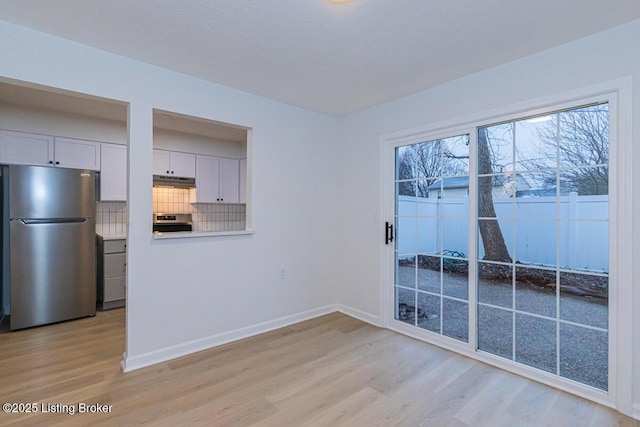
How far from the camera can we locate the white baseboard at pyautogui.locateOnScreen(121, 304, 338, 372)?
2.53 metres

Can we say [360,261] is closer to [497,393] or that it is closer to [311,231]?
[311,231]

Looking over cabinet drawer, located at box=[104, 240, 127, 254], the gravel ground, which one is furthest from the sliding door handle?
cabinet drawer, located at box=[104, 240, 127, 254]

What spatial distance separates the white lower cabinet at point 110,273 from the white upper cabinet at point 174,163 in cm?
112

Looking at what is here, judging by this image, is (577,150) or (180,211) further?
(180,211)

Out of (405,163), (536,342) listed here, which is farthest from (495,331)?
(405,163)

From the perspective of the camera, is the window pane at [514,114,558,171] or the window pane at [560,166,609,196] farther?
the window pane at [514,114,558,171]

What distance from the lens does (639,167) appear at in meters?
1.94

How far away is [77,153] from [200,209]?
69.4 inches

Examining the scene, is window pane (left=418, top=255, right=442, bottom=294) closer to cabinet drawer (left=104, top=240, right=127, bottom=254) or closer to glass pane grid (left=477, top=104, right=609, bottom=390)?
glass pane grid (left=477, top=104, right=609, bottom=390)

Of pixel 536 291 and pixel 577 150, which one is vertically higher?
pixel 577 150

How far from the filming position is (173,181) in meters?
4.54

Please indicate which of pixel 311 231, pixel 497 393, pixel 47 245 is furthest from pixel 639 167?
pixel 47 245

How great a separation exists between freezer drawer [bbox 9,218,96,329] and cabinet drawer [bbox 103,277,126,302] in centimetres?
23

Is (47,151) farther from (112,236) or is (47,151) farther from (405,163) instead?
(405,163)
